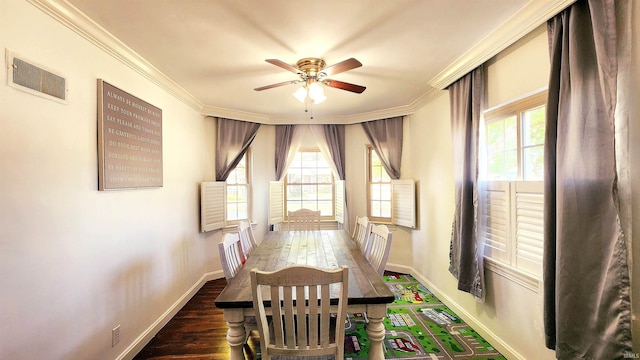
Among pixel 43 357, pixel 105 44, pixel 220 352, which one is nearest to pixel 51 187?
pixel 43 357

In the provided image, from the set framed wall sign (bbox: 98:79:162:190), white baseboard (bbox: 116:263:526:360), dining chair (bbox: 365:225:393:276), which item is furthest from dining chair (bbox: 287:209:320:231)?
framed wall sign (bbox: 98:79:162:190)

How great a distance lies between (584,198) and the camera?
1309 mm

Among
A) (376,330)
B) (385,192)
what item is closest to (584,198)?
(376,330)

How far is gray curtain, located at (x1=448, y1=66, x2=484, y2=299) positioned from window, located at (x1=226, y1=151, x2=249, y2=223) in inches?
121

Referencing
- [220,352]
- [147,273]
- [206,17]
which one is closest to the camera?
[206,17]

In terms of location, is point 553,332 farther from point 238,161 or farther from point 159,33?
point 238,161

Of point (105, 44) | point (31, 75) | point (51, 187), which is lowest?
point (51, 187)

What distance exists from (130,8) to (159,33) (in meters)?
0.27

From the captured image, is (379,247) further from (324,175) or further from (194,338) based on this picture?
(324,175)

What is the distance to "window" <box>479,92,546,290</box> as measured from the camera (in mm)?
1767

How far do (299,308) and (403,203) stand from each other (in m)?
2.85

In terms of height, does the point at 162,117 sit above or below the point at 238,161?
above

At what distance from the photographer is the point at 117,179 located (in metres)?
1.92

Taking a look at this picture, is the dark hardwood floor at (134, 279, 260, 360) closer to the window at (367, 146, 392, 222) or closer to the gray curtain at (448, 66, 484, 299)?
the gray curtain at (448, 66, 484, 299)
